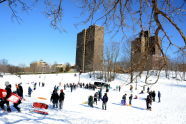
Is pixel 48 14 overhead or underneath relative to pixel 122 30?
overhead

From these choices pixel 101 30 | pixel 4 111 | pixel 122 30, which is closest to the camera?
pixel 122 30

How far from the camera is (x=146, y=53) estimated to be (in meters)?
3.87

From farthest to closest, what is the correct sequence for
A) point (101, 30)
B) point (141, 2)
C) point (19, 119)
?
point (19, 119)
point (101, 30)
point (141, 2)

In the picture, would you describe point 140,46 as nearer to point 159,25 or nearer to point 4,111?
point 159,25

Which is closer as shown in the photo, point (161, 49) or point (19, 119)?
point (161, 49)

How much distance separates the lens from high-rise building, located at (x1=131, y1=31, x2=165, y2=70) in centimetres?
380

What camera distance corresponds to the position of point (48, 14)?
3.73m

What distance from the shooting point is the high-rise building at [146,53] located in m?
3.80

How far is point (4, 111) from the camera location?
8266mm

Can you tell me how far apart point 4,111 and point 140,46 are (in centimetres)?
725

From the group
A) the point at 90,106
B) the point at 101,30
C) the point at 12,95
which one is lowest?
the point at 90,106

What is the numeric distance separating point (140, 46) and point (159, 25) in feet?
2.84

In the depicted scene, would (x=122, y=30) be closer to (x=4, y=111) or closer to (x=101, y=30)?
(x=101, y=30)

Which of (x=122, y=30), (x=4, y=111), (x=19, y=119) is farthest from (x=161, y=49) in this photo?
(x=4, y=111)
